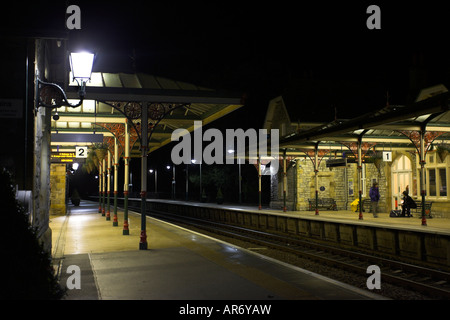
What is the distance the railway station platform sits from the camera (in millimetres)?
6082

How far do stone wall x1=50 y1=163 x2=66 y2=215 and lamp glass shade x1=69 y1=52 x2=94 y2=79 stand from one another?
19.4m

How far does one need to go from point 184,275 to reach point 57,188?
20.6 meters

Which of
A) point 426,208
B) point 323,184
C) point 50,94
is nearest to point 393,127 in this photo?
point 426,208

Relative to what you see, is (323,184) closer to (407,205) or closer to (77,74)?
(407,205)

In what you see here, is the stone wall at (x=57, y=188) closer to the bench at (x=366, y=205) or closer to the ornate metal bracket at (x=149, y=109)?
the ornate metal bracket at (x=149, y=109)

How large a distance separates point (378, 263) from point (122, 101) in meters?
7.51

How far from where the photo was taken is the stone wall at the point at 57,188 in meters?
25.7

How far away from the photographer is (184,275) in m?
7.42

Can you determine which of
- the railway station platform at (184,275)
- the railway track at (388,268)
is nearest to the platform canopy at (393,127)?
the railway track at (388,268)

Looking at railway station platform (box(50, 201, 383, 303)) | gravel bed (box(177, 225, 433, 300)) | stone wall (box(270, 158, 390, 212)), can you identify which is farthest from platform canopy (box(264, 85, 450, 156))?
railway station platform (box(50, 201, 383, 303))

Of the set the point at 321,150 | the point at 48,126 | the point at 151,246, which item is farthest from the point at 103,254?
the point at 321,150

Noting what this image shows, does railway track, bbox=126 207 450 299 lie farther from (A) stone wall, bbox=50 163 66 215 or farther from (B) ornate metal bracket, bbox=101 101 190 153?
(A) stone wall, bbox=50 163 66 215

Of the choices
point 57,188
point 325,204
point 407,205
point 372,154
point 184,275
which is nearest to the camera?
point 184,275
